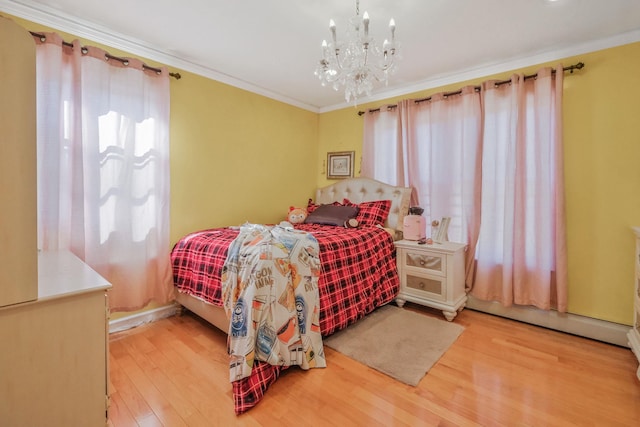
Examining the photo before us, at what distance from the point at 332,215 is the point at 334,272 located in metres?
1.15

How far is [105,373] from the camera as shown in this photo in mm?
1128

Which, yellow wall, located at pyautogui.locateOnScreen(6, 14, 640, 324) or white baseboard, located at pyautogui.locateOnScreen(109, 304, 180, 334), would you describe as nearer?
yellow wall, located at pyautogui.locateOnScreen(6, 14, 640, 324)

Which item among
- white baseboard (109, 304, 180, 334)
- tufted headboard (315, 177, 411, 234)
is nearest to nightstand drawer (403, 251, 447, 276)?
tufted headboard (315, 177, 411, 234)

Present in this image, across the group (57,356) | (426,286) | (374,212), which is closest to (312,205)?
(374,212)

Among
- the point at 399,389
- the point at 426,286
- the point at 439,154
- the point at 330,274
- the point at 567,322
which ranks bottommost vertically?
the point at 399,389

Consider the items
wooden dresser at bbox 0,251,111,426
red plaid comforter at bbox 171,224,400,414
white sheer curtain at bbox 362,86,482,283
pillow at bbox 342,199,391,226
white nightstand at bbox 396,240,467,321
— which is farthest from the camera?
pillow at bbox 342,199,391,226

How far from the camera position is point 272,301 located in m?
1.75

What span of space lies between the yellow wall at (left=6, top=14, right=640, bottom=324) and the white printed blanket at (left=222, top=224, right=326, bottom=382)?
1.22 meters

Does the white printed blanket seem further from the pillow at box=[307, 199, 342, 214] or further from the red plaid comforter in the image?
the pillow at box=[307, 199, 342, 214]

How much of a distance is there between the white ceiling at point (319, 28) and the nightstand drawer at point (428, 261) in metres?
1.81

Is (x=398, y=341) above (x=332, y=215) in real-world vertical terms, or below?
below

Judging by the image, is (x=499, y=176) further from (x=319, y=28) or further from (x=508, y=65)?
(x=319, y=28)

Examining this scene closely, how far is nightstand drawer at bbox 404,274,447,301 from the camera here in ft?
8.67

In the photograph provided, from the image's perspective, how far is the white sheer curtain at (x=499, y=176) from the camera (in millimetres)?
2434
